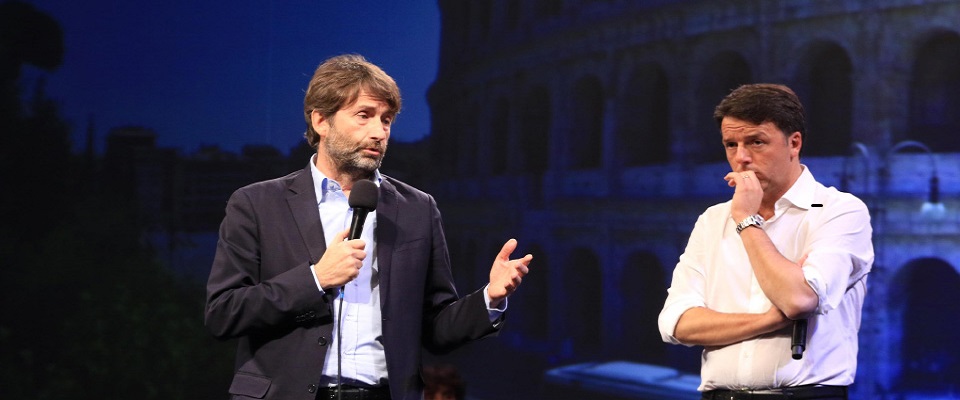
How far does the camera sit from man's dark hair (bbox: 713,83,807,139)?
2.21 m

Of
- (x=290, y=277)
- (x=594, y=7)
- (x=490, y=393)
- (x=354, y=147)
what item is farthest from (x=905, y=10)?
(x=290, y=277)

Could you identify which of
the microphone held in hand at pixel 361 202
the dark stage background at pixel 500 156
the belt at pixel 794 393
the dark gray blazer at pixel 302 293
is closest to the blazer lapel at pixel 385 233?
the dark gray blazer at pixel 302 293

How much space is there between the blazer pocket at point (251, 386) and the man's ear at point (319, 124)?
592 mm

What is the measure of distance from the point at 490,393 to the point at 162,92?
10.1 feet

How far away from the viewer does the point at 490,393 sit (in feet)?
19.2

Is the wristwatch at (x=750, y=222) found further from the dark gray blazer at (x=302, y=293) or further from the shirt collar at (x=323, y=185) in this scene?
the shirt collar at (x=323, y=185)

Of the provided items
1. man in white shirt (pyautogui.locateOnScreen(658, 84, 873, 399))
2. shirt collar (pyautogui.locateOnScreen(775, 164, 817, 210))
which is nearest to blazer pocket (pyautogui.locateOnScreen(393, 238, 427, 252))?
man in white shirt (pyautogui.locateOnScreen(658, 84, 873, 399))

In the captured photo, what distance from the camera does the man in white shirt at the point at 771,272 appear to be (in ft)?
6.73

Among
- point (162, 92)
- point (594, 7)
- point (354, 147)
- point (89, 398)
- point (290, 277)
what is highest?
point (594, 7)

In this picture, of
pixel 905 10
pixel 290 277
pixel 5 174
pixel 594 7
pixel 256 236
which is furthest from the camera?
pixel 5 174

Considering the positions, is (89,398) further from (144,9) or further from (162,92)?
(144,9)

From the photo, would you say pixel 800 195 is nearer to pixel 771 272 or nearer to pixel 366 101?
pixel 771 272

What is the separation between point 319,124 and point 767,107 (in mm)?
1051

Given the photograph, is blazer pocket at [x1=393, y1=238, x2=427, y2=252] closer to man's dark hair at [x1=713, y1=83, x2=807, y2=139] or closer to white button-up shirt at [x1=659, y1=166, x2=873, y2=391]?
white button-up shirt at [x1=659, y1=166, x2=873, y2=391]
